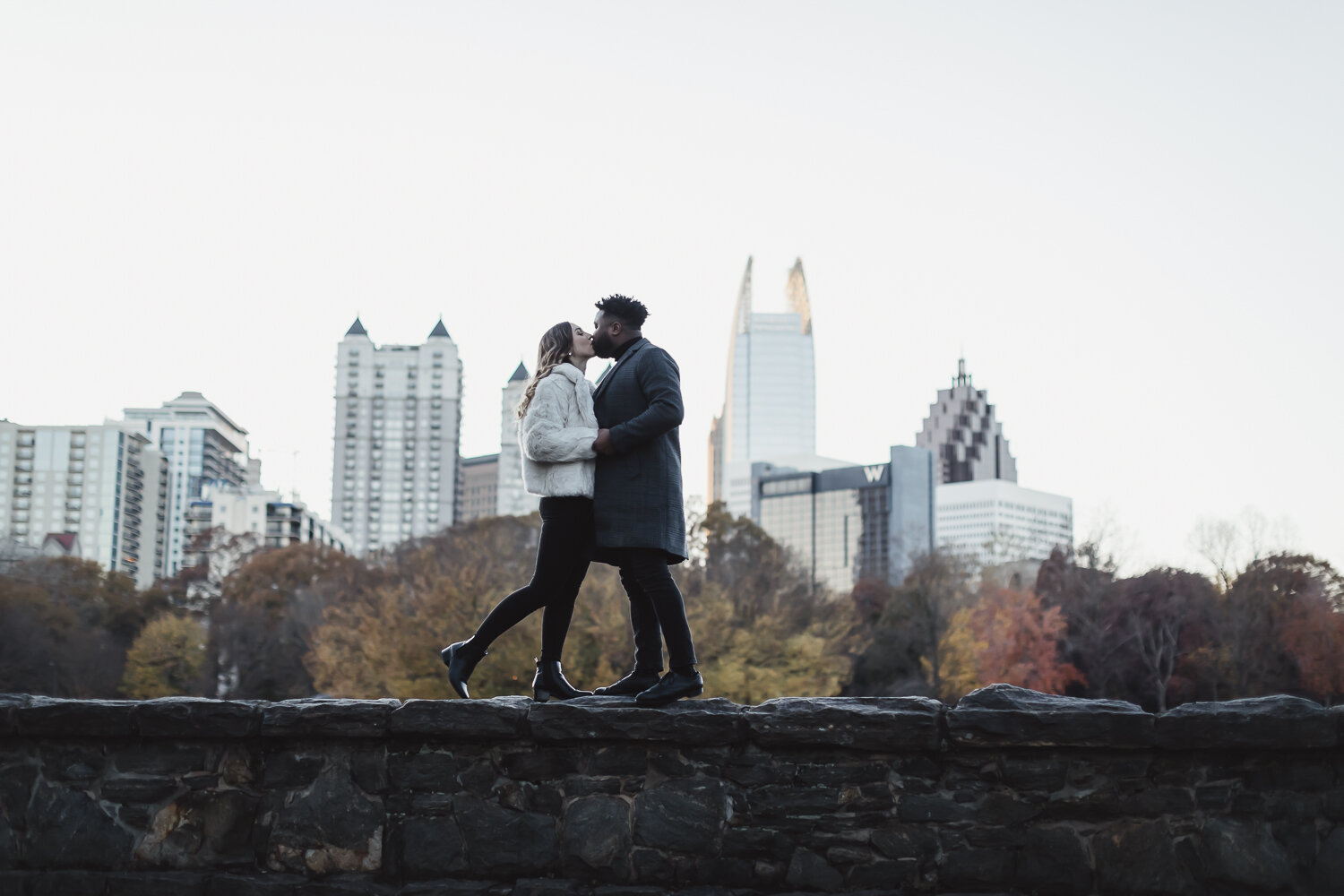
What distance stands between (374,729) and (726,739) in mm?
1452

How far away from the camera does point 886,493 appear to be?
155250 mm

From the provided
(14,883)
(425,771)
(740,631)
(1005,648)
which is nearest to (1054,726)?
(425,771)

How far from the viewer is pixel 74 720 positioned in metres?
5.35

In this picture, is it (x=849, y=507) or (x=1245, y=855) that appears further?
(x=849, y=507)

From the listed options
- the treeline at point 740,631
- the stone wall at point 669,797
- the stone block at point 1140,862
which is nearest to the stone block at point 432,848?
the stone wall at point 669,797

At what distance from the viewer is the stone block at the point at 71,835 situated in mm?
5254

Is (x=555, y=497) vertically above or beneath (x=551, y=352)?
beneath

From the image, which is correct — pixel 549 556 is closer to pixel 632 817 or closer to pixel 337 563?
pixel 632 817

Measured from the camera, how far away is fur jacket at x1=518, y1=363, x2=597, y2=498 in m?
5.52

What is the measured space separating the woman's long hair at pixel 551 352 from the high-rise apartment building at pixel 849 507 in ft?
474

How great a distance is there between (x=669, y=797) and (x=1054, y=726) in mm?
1542

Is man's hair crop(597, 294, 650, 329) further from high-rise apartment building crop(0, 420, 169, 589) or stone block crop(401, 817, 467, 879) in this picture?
high-rise apartment building crop(0, 420, 169, 589)

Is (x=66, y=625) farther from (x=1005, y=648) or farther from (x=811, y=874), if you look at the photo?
(x=811, y=874)

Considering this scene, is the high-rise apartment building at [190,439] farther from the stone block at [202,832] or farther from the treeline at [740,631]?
the stone block at [202,832]
